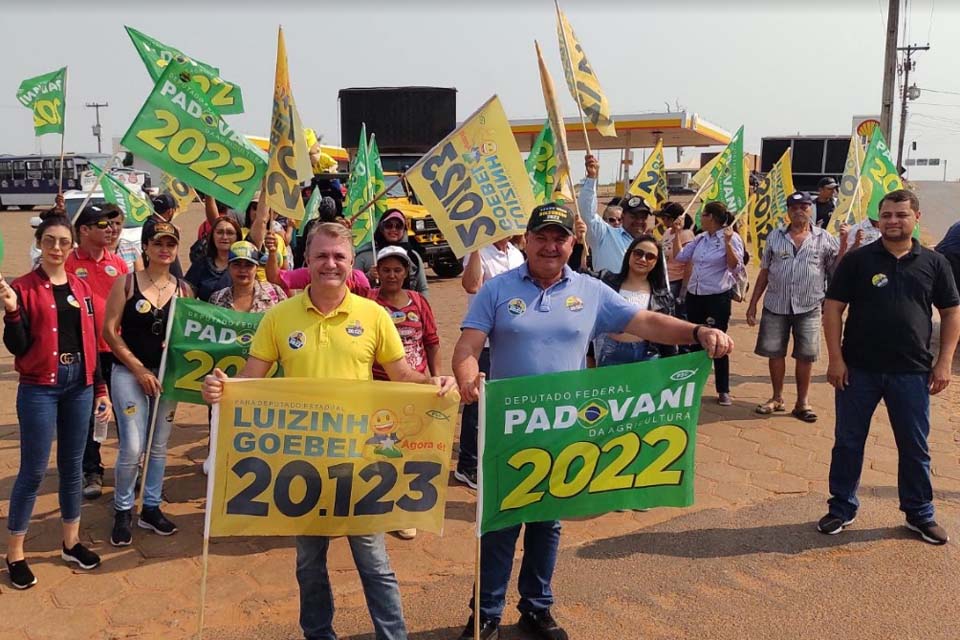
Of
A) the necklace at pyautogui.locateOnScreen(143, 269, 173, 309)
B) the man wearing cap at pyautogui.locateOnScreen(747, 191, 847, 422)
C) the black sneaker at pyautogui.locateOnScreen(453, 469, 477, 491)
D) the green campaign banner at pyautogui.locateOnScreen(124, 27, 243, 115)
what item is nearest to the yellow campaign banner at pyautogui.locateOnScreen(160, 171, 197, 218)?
the green campaign banner at pyautogui.locateOnScreen(124, 27, 243, 115)

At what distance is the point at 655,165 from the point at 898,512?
7592 mm

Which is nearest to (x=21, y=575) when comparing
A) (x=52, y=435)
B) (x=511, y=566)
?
(x=52, y=435)

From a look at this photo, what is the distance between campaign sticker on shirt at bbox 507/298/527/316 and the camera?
3672mm

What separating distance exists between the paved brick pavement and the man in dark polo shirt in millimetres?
308

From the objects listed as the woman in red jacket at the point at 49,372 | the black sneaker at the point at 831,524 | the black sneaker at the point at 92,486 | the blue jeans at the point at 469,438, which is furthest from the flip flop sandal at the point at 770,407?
the woman in red jacket at the point at 49,372

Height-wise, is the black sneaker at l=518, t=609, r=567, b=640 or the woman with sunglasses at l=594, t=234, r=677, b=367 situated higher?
the woman with sunglasses at l=594, t=234, r=677, b=367

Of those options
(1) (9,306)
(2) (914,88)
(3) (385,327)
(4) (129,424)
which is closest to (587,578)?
(3) (385,327)

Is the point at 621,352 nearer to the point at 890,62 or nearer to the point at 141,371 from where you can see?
the point at 141,371

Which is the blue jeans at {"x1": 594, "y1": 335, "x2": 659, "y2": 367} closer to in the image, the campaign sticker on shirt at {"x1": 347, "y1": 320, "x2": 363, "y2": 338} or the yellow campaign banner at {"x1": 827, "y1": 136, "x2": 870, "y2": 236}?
the campaign sticker on shirt at {"x1": 347, "y1": 320, "x2": 363, "y2": 338}

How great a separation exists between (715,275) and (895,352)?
3221mm

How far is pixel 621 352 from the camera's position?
18.7 ft

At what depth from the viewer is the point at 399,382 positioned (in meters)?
3.53

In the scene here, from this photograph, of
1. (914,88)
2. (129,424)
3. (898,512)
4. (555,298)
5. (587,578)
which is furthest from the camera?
(914,88)

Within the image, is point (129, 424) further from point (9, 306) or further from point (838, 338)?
point (838, 338)
